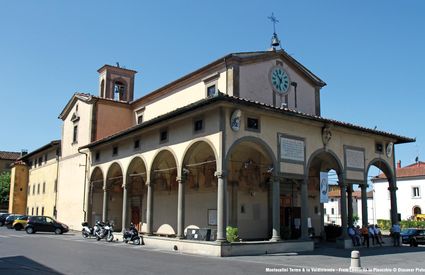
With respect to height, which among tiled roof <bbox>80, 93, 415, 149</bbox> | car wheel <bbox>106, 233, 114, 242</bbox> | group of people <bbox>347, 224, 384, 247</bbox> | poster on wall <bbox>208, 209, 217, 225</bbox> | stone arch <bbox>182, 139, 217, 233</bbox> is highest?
tiled roof <bbox>80, 93, 415, 149</bbox>

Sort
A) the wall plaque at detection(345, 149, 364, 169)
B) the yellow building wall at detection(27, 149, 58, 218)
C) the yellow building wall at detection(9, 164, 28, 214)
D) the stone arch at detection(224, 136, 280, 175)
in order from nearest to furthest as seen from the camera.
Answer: the stone arch at detection(224, 136, 280, 175) < the wall plaque at detection(345, 149, 364, 169) < the yellow building wall at detection(27, 149, 58, 218) < the yellow building wall at detection(9, 164, 28, 214)

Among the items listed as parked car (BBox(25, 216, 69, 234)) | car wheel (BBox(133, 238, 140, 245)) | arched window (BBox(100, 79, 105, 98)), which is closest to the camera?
car wheel (BBox(133, 238, 140, 245))

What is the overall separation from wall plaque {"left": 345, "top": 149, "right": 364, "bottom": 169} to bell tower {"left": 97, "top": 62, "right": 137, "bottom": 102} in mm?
19094

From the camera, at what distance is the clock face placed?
23.5 m

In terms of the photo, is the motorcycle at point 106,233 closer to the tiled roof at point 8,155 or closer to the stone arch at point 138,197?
the stone arch at point 138,197

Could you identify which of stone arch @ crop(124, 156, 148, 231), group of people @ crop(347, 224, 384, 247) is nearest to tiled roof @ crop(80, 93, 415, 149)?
stone arch @ crop(124, 156, 148, 231)

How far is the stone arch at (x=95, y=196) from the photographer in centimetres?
2895

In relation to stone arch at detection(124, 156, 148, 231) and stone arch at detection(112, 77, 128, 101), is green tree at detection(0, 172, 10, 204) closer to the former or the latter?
stone arch at detection(112, 77, 128, 101)

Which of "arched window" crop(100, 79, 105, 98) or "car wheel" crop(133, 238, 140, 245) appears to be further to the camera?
"arched window" crop(100, 79, 105, 98)

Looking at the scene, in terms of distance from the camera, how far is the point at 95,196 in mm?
29812

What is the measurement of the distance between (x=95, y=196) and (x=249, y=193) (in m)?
12.6

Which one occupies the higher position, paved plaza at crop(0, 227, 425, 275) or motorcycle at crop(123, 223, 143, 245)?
motorcycle at crop(123, 223, 143, 245)

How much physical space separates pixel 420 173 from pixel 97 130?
130 ft

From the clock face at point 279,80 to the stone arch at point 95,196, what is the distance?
12.8 m
